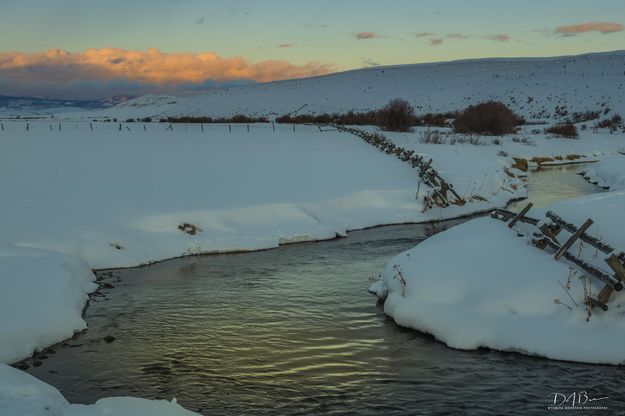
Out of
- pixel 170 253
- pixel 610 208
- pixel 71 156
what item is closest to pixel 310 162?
pixel 71 156

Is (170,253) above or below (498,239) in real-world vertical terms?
below

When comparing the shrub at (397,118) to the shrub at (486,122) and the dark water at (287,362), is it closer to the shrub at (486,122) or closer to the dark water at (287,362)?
the shrub at (486,122)

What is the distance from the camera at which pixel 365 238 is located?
1862 cm

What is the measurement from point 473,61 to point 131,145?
12329 centimetres

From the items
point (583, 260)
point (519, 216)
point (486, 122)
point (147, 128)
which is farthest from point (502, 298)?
point (147, 128)

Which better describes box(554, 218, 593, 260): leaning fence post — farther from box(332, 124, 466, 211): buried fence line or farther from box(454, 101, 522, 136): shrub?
box(454, 101, 522, 136): shrub

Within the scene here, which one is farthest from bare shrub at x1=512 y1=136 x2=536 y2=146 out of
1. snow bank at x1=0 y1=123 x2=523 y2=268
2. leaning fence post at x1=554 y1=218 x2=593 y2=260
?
leaning fence post at x1=554 y1=218 x2=593 y2=260

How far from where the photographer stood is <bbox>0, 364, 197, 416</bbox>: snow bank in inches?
244

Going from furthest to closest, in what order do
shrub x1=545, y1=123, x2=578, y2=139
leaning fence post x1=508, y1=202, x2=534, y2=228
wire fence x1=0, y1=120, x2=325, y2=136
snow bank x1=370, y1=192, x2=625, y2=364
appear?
1. shrub x1=545, y1=123, x2=578, y2=139
2. wire fence x1=0, y1=120, x2=325, y2=136
3. leaning fence post x1=508, y1=202, x2=534, y2=228
4. snow bank x1=370, y1=192, x2=625, y2=364

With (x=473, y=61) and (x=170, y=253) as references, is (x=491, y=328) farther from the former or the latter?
(x=473, y=61)

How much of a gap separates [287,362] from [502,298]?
380 centimetres

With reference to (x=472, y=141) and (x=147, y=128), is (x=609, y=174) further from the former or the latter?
(x=147, y=128)

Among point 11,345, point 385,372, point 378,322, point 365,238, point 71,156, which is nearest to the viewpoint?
point 385,372

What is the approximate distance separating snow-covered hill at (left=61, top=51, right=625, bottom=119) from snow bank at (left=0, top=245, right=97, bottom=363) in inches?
2976
